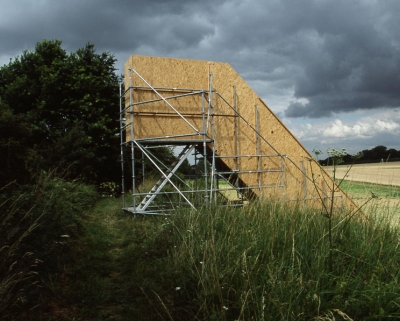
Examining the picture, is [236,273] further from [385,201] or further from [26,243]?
[26,243]

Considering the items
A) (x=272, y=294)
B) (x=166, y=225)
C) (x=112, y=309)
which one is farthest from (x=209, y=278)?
(x=166, y=225)

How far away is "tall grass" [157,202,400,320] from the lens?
390 centimetres

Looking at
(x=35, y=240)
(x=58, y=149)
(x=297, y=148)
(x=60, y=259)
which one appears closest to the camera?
(x=35, y=240)

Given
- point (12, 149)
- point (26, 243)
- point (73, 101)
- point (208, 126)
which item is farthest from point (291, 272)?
point (73, 101)

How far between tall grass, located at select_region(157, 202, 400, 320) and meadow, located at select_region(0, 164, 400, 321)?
0.05ft

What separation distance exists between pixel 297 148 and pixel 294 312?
10097 mm

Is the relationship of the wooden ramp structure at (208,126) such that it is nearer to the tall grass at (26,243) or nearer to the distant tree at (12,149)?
the tall grass at (26,243)

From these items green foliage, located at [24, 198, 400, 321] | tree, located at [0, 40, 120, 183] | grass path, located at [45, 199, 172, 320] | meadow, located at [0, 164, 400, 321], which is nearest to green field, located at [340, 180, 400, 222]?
meadow, located at [0, 164, 400, 321]

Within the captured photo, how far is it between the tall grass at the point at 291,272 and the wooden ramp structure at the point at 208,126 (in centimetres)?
611

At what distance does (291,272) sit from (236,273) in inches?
30.5

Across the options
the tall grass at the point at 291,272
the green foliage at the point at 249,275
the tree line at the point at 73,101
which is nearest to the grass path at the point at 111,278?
the green foliage at the point at 249,275

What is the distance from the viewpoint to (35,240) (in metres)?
6.07

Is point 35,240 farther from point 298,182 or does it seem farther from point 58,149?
point 58,149

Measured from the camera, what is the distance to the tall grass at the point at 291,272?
3904 mm
